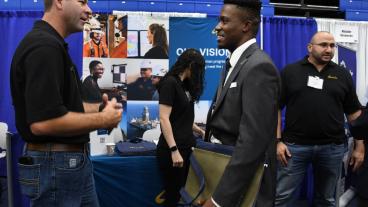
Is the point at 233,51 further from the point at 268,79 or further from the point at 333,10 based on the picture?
the point at 333,10

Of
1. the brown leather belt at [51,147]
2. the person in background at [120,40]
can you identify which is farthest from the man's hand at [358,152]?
the person in background at [120,40]

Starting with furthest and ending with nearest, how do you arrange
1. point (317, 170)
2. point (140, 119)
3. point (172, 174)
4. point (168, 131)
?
point (140, 119), point (317, 170), point (172, 174), point (168, 131)

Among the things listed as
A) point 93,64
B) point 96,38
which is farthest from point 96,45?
point 93,64

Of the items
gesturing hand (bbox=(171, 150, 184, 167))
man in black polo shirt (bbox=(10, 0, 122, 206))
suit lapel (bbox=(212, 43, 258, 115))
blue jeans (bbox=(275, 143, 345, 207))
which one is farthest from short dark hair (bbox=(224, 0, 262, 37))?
blue jeans (bbox=(275, 143, 345, 207))

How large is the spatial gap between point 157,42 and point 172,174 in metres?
1.98

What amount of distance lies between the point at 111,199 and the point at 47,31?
2.24 meters

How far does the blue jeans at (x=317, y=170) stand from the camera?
3.26 meters

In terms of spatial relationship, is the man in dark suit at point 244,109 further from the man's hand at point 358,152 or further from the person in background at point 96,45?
the person in background at point 96,45

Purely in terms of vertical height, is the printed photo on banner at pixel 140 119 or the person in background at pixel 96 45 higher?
the person in background at pixel 96 45

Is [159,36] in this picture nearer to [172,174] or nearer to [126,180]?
[126,180]

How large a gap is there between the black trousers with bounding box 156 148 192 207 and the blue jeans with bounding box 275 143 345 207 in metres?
0.83

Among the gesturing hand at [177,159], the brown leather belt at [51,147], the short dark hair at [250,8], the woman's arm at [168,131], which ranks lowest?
the gesturing hand at [177,159]

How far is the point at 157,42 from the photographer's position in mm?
4707

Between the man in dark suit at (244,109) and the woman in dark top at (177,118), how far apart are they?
1394 mm
